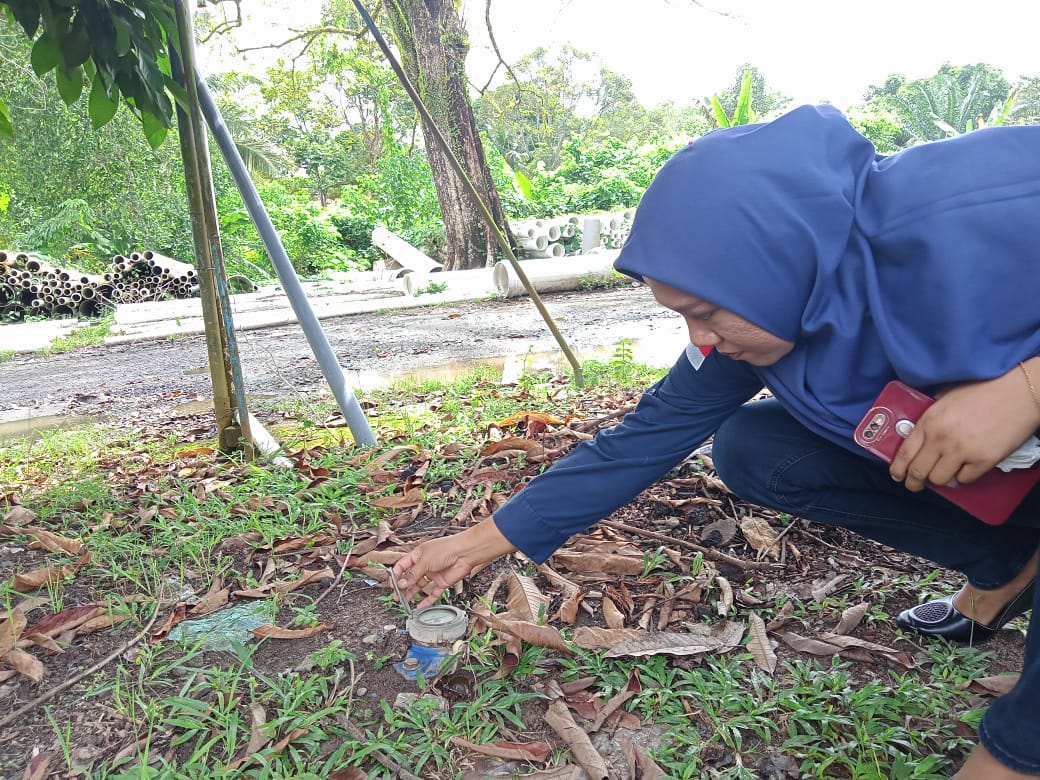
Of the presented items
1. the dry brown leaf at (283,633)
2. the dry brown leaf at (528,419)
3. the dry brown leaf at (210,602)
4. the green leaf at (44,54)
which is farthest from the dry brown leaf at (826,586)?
the green leaf at (44,54)

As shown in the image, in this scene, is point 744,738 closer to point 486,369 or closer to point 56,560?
point 56,560

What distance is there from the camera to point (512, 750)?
1318 mm

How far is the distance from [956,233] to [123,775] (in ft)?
5.28

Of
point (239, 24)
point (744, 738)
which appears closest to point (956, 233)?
point (744, 738)

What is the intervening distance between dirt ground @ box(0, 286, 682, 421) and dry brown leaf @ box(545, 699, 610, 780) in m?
3.43

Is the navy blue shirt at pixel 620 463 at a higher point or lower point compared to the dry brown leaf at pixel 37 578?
higher

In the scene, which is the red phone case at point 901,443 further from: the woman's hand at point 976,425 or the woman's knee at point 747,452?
the woman's knee at point 747,452

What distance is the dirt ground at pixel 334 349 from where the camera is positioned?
15.8 feet

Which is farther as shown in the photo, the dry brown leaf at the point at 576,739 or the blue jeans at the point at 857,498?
the blue jeans at the point at 857,498

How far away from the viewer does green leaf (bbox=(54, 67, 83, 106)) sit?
2137 millimetres

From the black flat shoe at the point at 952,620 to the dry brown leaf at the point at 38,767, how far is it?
1.71m

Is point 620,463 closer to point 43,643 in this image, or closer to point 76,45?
point 43,643

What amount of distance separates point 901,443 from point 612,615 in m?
0.76

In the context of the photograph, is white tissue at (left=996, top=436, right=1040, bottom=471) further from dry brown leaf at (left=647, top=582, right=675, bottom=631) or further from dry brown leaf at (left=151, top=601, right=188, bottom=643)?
dry brown leaf at (left=151, top=601, right=188, bottom=643)
